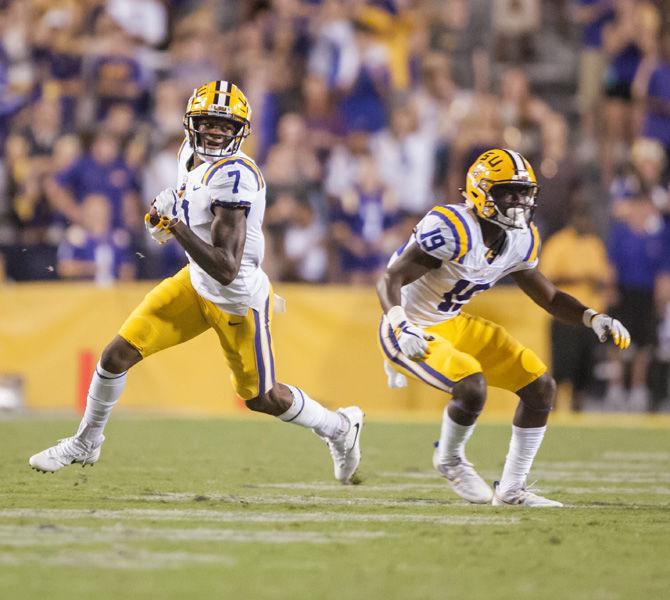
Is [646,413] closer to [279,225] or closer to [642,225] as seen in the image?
[642,225]

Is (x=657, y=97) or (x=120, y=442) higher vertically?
(x=657, y=97)

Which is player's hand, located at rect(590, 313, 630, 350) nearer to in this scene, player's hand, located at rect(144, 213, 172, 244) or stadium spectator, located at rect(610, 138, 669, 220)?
player's hand, located at rect(144, 213, 172, 244)

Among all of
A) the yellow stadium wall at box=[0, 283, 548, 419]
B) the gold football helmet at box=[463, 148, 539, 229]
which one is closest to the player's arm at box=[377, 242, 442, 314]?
the gold football helmet at box=[463, 148, 539, 229]

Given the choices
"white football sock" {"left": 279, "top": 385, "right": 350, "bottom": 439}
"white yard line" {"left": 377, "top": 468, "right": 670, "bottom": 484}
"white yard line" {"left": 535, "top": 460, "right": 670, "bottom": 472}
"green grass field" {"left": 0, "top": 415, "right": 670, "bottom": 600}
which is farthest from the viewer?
"white yard line" {"left": 535, "top": 460, "right": 670, "bottom": 472}

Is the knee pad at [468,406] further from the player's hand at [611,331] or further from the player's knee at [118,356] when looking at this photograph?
the player's knee at [118,356]

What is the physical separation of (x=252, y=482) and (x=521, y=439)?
51.1 inches

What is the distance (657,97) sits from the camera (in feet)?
40.2

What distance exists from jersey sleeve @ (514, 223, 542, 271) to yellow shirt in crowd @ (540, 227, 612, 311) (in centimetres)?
461

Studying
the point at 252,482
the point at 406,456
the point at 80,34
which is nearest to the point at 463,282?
the point at 252,482

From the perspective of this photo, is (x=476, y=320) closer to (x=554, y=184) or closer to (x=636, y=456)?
(x=636, y=456)

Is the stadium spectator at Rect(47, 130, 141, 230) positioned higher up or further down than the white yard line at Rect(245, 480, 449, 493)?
higher up

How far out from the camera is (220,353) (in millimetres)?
10430

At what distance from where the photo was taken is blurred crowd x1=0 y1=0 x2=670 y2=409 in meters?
11.2

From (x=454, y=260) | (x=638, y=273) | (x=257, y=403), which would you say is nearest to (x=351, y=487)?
(x=257, y=403)
